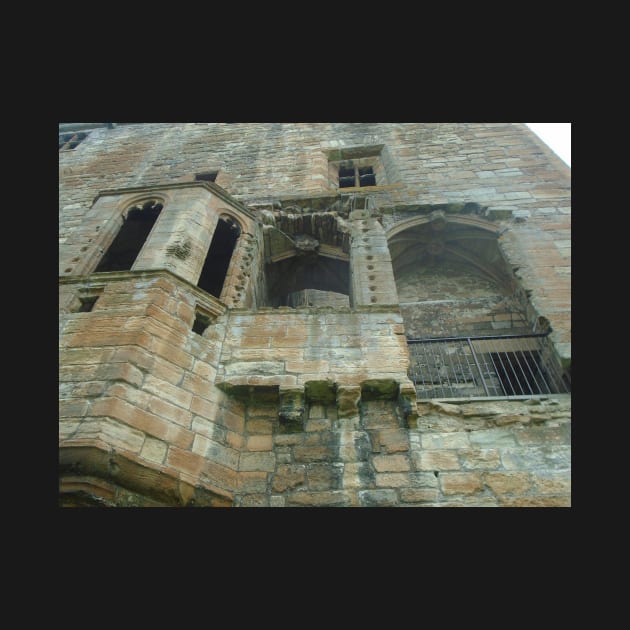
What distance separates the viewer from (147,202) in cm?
721

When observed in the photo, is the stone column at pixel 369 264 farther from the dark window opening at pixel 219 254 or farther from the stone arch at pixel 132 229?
the stone arch at pixel 132 229

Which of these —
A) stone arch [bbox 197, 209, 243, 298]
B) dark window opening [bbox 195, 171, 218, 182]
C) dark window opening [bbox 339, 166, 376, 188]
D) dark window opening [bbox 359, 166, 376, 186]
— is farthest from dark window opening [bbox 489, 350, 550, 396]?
dark window opening [bbox 195, 171, 218, 182]

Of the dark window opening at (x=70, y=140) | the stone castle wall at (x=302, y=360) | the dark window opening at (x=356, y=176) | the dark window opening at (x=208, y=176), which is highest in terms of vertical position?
the dark window opening at (x=70, y=140)

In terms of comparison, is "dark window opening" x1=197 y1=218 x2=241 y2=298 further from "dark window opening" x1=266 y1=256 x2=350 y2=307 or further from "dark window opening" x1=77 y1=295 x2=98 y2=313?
"dark window opening" x1=77 y1=295 x2=98 y2=313

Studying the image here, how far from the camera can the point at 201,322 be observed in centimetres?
506

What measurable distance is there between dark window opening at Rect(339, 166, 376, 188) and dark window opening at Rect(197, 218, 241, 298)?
4134 millimetres

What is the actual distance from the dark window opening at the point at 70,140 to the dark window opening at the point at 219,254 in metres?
9.11

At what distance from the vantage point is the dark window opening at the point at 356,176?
35.7 ft

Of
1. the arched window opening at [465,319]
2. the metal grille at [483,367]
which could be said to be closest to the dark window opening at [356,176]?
the arched window opening at [465,319]

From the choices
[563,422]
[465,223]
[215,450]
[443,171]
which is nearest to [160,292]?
[215,450]

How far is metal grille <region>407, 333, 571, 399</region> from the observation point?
5500mm

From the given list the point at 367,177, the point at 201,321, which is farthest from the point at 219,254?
the point at 367,177

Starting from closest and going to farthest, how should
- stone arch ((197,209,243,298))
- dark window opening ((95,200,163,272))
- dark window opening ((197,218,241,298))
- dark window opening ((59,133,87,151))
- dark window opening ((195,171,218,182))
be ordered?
stone arch ((197,209,243,298)), dark window opening ((197,218,241,298)), dark window opening ((95,200,163,272)), dark window opening ((195,171,218,182)), dark window opening ((59,133,87,151))

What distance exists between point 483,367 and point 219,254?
454 centimetres
